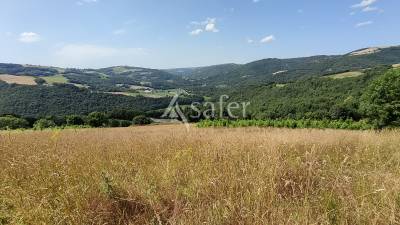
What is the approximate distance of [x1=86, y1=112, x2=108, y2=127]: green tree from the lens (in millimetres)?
76494

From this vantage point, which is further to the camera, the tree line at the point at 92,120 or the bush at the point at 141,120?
the bush at the point at 141,120

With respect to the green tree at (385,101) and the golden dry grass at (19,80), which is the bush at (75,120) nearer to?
the green tree at (385,101)

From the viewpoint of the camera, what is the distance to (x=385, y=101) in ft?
157

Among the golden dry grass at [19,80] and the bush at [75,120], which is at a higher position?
the golden dry grass at [19,80]

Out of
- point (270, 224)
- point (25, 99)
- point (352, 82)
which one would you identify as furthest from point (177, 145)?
point (25, 99)

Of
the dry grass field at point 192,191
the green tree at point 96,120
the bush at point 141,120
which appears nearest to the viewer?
the dry grass field at point 192,191

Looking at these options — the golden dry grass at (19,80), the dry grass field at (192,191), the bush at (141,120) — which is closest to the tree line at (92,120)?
the bush at (141,120)

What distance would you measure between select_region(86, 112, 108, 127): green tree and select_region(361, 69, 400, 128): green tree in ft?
174

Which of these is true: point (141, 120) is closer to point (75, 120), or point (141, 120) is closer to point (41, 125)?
point (75, 120)

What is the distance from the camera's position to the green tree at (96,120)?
7649cm

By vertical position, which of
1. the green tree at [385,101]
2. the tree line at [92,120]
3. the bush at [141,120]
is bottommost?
the bush at [141,120]

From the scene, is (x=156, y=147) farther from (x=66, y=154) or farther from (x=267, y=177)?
(x=267, y=177)

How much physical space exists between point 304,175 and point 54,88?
132 meters

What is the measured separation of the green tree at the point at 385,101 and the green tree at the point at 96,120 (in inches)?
2087
